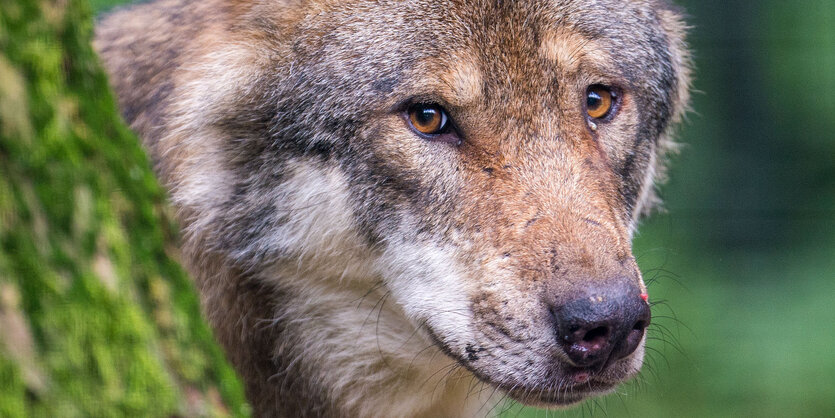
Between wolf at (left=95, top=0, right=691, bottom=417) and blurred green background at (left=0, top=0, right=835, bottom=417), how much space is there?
269cm

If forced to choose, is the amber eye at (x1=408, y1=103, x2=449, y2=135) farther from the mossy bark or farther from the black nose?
the mossy bark

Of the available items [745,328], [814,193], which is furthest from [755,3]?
[745,328]

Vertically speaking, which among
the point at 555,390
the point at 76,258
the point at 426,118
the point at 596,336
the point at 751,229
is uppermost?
the point at 76,258

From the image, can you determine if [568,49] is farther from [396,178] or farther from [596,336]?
[596,336]

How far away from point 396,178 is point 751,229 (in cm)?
458

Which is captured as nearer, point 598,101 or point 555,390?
point 555,390

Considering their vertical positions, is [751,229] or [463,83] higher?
[463,83]

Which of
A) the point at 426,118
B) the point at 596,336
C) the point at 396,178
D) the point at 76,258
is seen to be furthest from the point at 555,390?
the point at 76,258

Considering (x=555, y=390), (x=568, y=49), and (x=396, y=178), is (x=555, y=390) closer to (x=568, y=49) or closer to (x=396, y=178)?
(x=396, y=178)

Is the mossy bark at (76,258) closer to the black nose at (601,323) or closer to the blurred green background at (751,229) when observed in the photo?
the black nose at (601,323)

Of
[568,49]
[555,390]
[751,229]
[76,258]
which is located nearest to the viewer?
[76,258]

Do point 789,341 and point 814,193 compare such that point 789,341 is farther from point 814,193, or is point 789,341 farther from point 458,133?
point 458,133

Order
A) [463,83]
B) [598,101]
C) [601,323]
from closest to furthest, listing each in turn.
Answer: [601,323] → [463,83] → [598,101]

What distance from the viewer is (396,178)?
2.60 meters
